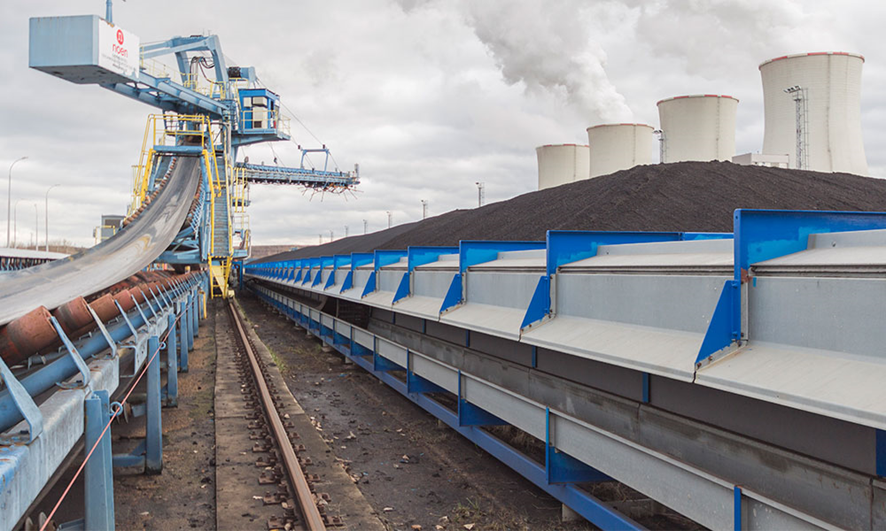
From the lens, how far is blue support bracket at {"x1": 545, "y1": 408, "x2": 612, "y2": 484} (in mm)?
4180

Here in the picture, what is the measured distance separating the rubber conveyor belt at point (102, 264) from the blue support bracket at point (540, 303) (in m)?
4.05

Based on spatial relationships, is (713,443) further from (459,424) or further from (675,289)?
(459,424)

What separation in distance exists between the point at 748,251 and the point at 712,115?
20315mm

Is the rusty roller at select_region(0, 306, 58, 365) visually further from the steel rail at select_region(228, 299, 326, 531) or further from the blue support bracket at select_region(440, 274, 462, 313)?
the blue support bracket at select_region(440, 274, 462, 313)

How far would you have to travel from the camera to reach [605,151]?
23.0 meters

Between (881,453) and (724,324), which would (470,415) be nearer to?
(724,324)

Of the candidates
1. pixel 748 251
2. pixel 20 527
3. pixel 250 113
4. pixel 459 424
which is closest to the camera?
pixel 748 251

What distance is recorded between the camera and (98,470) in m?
3.25

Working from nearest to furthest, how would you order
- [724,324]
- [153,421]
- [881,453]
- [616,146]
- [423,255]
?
[881,453] < [724,324] < [153,421] < [423,255] < [616,146]

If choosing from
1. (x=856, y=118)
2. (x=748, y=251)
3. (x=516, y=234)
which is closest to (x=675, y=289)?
(x=748, y=251)

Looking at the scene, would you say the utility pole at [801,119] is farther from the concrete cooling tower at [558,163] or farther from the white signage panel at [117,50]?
the white signage panel at [117,50]

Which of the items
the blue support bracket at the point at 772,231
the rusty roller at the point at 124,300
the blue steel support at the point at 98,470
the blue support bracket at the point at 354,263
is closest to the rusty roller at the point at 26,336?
the blue steel support at the point at 98,470

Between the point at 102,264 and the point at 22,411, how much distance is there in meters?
11.6

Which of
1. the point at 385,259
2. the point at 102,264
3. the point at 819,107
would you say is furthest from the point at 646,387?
the point at 819,107
